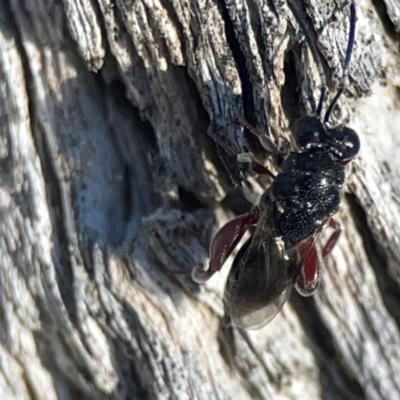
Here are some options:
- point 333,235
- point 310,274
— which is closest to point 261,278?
point 310,274

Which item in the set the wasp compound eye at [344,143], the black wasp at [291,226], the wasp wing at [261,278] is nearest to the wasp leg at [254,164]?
the black wasp at [291,226]

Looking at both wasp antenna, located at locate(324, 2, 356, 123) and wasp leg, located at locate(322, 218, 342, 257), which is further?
wasp leg, located at locate(322, 218, 342, 257)

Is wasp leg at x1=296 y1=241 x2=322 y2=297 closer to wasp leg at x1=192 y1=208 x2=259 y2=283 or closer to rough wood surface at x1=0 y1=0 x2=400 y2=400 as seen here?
rough wood surface at x1=0 y1=0 x2=400 y2=400

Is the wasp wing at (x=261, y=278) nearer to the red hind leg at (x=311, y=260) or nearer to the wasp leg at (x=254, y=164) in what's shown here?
the red hind leg at (x=311, y=260)

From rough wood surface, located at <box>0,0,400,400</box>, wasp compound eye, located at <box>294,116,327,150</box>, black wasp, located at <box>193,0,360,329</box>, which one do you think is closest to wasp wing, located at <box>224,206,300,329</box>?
black wasp, located at <box>193,0,360,329</box>

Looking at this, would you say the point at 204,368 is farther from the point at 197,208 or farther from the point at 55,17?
the point at 55,17

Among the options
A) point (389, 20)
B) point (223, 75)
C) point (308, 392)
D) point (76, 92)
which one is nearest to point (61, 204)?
point (76, 92)

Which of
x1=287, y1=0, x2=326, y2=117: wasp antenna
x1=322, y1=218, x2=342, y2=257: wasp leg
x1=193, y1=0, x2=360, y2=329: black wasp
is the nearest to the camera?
x1=287, y1=0, x2=326, y2=117: wasp antenna

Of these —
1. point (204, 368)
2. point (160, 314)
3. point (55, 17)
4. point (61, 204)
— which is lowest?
point (204, 368)
